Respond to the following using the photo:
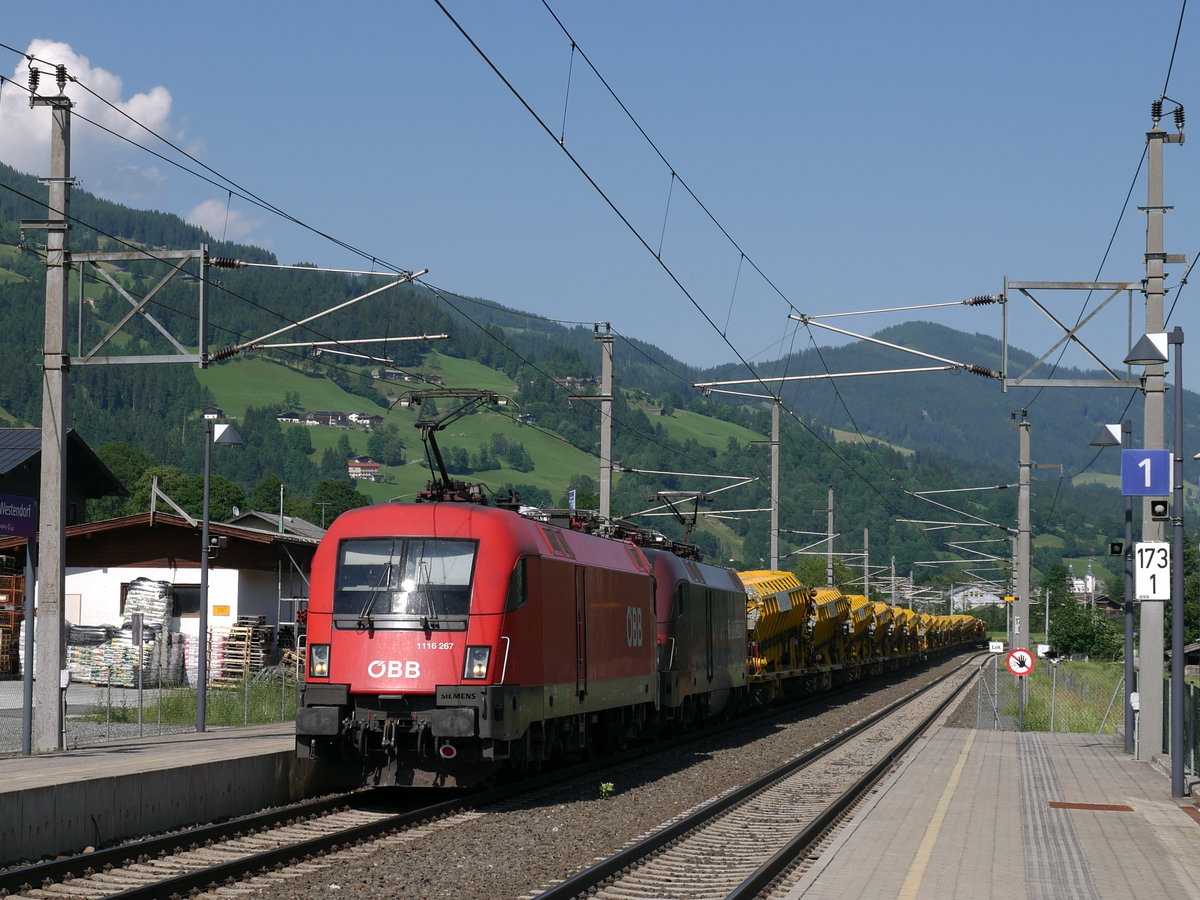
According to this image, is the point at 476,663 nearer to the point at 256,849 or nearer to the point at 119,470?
the point at 256,849

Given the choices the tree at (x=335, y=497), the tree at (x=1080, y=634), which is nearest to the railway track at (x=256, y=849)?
the tree at (x=1080, y=634)

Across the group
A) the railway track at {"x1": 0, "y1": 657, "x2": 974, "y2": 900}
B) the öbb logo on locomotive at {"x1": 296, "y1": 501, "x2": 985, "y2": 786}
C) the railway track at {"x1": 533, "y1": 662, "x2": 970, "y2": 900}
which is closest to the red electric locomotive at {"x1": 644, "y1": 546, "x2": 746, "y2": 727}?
the railway track at {"x1": 533, "y1": 662, "x2": 970, "y2": 900}

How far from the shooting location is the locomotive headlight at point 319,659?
54.4 feet

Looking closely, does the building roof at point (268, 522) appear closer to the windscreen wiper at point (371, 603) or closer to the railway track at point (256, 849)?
the windscreen wiper at point (371, 603)

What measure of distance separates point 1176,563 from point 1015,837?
18.6 feet

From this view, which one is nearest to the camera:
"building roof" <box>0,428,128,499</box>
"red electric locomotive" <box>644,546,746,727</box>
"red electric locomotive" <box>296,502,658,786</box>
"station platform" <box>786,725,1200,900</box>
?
"station platform" <box>786,725,1200,900</box>

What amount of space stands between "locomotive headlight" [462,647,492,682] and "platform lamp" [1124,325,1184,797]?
26.2ft

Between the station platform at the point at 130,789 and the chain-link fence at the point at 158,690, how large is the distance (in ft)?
8.21

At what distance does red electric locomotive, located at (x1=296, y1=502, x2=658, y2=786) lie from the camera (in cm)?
1616

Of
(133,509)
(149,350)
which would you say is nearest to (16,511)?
(133,509)

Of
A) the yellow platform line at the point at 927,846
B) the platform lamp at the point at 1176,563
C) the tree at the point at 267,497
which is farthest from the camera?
the tree at the point at 267,497

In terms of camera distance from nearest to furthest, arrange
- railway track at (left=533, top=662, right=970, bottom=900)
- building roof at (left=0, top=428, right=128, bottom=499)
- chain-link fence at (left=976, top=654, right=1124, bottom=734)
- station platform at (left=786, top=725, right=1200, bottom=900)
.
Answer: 1. station platform at (left=786, top=725, right=1200, bottom=900)
2. railway track at (left=533, top=662, right=970, bottom=900)
3. chain-link fence at (left=976, top=654, right=1124, bottom=734)
4. building roof at (left=0, top=428, right=128, bottom=499)

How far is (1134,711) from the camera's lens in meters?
25.1

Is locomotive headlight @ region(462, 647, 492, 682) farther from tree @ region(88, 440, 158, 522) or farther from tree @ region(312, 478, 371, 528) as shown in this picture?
tree @ region(312, 478, 371, 528)
